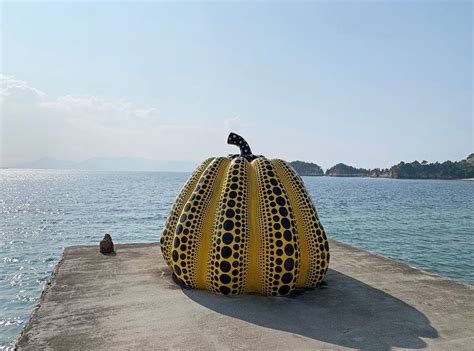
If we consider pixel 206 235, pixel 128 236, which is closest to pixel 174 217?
pixel 206 235

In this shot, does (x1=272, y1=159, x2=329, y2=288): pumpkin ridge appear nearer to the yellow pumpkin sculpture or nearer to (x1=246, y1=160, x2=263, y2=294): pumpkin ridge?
the yellow pumpkin sculpture

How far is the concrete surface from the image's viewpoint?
24.0 ft

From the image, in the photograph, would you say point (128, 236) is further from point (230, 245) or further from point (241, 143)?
point (230, 245)

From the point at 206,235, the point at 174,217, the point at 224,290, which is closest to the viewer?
the point at 224,290

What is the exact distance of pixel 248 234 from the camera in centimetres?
937

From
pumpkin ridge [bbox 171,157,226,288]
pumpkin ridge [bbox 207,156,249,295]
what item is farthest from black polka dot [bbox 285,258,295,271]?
pumpkin ridge [bbox 171,157,226,288]

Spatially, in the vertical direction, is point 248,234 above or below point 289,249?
above

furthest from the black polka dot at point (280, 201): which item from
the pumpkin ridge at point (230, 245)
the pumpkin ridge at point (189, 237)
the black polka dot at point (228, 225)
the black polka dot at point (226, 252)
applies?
the pumpkin ridge at point (189, 237)

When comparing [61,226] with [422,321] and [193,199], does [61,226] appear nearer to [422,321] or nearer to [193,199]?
[193,199]

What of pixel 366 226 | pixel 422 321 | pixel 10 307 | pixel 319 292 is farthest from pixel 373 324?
pixel 366 226

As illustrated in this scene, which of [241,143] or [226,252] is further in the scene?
[241,143]

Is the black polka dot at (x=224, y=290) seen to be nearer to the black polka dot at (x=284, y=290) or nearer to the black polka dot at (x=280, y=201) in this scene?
the black polka dot at (x=284, y=290)

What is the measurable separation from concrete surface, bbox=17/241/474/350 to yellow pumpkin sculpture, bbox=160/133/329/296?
0.46 metres

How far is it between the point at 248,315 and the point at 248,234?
1771 mm
